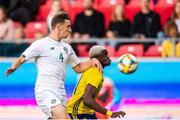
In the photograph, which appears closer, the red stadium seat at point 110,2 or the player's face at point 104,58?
the player's face at point 104,58

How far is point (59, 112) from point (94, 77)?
29.2 inches

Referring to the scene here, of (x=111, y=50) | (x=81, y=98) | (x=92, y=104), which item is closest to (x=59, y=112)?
(x=92, y=104)

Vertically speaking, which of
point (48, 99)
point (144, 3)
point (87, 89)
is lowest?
point (48, 99)

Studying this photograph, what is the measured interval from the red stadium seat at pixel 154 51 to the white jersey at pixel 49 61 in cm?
461

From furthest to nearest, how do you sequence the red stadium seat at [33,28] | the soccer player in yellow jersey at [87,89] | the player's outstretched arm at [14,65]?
the red stadium seat at [33,28]
the soccer player in yellow jersey at [87,89]
the player's outstretched arm at [14,65]

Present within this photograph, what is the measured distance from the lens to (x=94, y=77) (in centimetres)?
966

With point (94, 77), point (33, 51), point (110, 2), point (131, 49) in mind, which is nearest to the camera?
point (33, 51)

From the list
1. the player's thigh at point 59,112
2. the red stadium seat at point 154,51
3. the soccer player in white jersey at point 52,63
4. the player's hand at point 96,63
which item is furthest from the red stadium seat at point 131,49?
the player's thigh at point 59,112

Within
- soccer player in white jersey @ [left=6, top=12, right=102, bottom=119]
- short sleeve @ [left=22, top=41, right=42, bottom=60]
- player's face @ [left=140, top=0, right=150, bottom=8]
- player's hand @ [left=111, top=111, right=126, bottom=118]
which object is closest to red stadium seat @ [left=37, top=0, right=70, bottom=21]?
player's face @ [left=140, top=0, right=150, bottom=8]

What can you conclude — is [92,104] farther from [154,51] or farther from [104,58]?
[154,51]

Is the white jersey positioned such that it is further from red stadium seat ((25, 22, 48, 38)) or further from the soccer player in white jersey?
red stadium seat ((25, 22, 48, 38))

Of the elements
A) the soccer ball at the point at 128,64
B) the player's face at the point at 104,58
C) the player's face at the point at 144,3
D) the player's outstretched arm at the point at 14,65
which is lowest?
the player's outstretched arm at the point at 14,65

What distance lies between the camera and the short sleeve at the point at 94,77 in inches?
378

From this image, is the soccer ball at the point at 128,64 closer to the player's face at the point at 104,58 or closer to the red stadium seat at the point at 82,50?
the player's face at the point at 104,58
